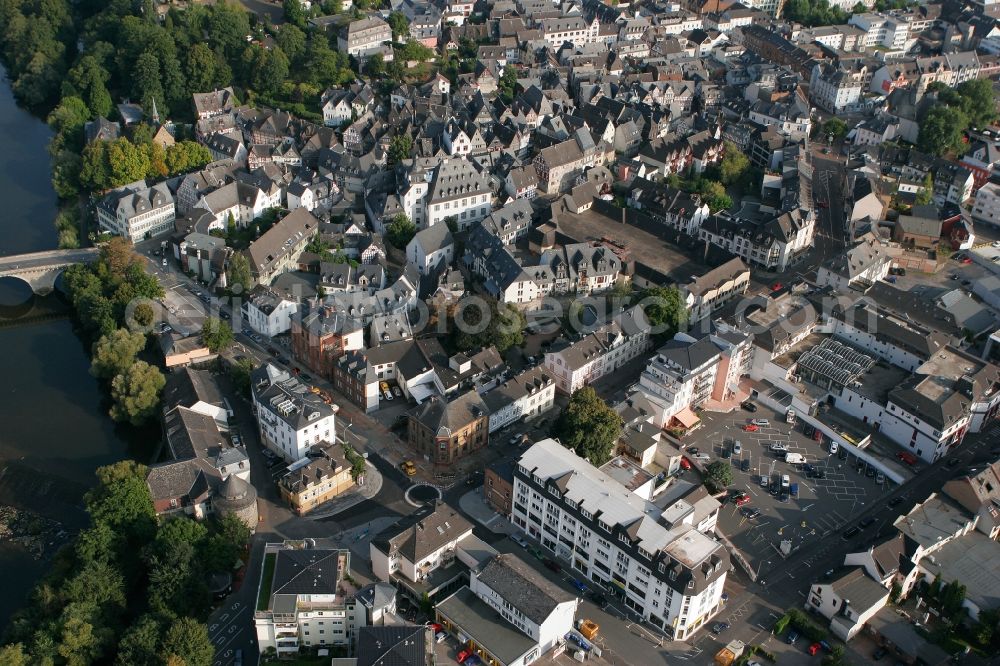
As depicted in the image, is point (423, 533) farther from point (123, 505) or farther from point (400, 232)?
point (400, 232)

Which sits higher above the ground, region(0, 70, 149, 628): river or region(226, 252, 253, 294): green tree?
region(226, 252, 253, 294): green tree

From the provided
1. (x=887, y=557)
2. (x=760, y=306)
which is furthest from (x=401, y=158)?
(x=887, y=557)

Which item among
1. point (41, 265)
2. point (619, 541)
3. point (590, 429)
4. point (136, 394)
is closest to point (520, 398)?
point (590, 429)

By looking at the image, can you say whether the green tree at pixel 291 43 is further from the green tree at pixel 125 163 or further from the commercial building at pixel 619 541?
the commercial building at pixel 619 541

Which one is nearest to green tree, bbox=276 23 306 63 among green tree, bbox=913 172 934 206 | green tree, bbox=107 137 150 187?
green tree, bbox=107 137 150 187

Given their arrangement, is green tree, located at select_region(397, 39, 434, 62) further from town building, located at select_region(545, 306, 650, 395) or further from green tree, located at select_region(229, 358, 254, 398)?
green tree, located at select_region(229, 358, 254, 398)

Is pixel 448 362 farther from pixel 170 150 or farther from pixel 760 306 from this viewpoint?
pixel 170 150
